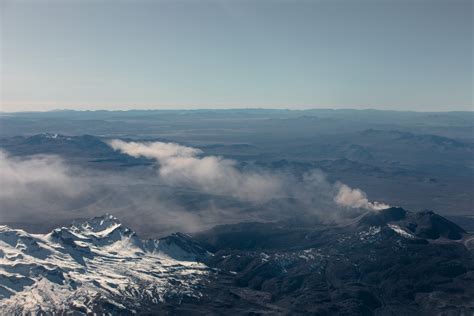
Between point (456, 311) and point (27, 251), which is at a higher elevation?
point (27, 251)

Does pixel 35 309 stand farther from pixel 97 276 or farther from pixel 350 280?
pixel 350 280

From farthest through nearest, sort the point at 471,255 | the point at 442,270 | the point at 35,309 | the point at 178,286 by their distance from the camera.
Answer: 1. the point at 471,255
2. the point at 442,270
3. the point at 178,286
4. the point at 35,309

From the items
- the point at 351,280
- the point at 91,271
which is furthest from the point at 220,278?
the point at 351,280

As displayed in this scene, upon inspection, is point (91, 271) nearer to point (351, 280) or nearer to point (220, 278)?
point (220, 278)

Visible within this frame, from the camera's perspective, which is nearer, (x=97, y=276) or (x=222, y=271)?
(x=97, y=276)

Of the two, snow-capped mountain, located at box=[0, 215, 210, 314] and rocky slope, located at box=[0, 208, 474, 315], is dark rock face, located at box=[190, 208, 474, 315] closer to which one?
rocky slope, located at box=[0, 208, 474, 315]

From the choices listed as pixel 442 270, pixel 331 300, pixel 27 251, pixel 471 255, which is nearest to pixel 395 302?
pixel 331 300

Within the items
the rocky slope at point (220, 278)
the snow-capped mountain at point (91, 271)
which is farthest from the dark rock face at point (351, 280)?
the snow-capped mountain at point (91, 271)

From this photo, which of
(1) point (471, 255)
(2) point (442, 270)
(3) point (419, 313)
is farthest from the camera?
(1) point (471, 255)

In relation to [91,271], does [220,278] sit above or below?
below
